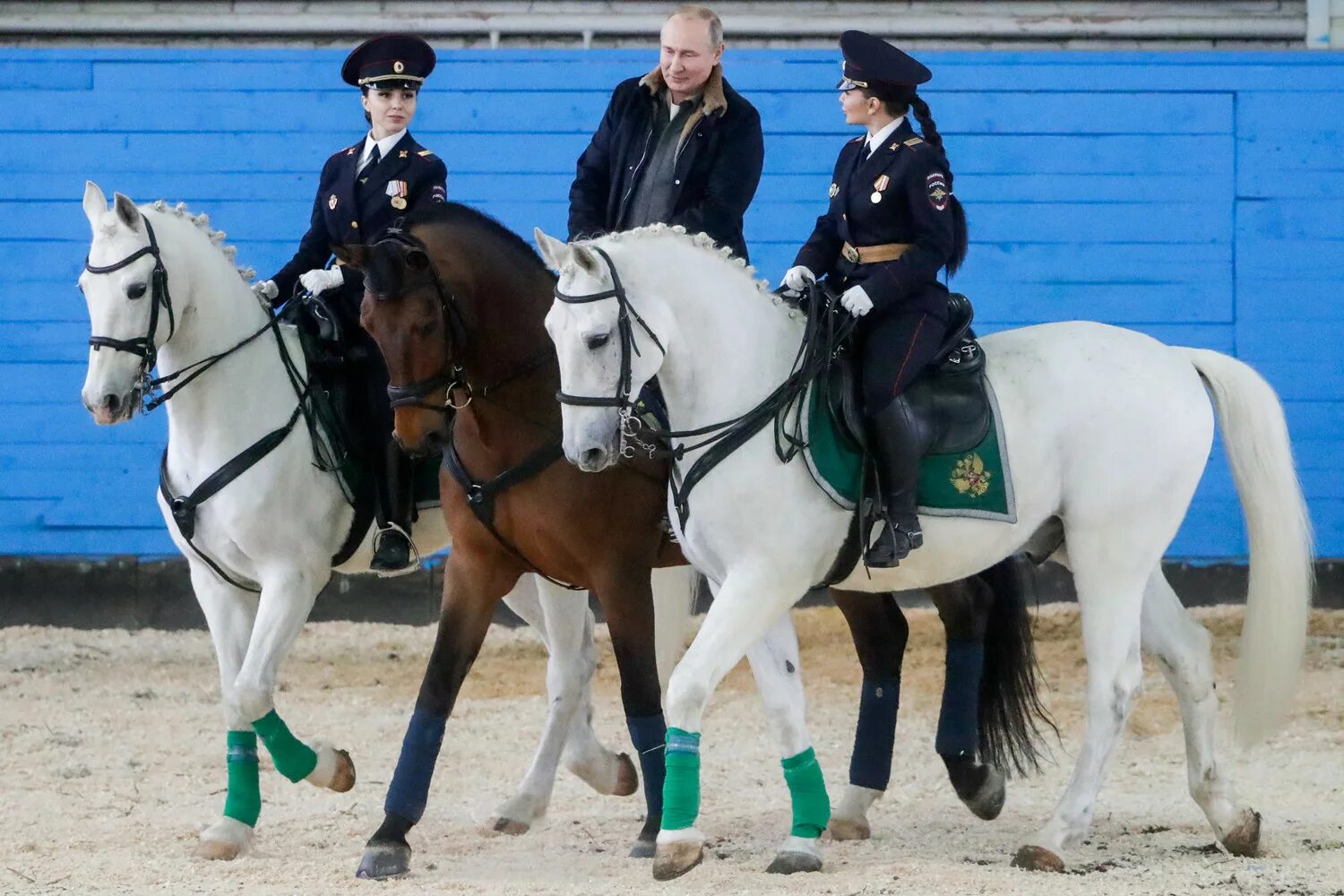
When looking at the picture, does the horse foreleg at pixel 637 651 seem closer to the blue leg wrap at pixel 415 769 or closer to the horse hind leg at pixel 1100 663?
the blue leg wrap at pixel 415 769

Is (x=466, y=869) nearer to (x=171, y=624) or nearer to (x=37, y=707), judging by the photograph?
(x=37, y=707)

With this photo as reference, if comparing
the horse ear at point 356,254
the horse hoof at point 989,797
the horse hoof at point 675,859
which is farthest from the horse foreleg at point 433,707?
the horse hoof at point 989,797

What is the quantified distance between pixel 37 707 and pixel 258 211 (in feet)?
8.92

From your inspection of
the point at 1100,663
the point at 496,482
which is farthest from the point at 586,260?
the point at 1100,663

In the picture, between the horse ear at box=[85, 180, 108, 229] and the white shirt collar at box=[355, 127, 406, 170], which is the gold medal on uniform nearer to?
the white shirt collar at box=[355, 127, 406, 170]

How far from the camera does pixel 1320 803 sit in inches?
223

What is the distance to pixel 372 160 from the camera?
540 cm

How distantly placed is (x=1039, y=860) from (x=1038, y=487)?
1.01 metres

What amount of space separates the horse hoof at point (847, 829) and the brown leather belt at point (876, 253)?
1680mm

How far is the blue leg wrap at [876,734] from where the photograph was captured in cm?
528

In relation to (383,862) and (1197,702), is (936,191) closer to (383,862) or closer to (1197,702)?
(1197,702)

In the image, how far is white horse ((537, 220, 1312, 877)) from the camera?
4.24 metres

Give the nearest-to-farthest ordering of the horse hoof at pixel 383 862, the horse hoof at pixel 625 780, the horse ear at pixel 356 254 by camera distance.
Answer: the horse ear at pixel 356 254 → the horse hoof at pixel 383 862 → the horse hoof at pixel 625 780

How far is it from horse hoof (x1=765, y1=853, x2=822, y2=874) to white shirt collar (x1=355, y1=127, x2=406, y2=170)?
2411mm
